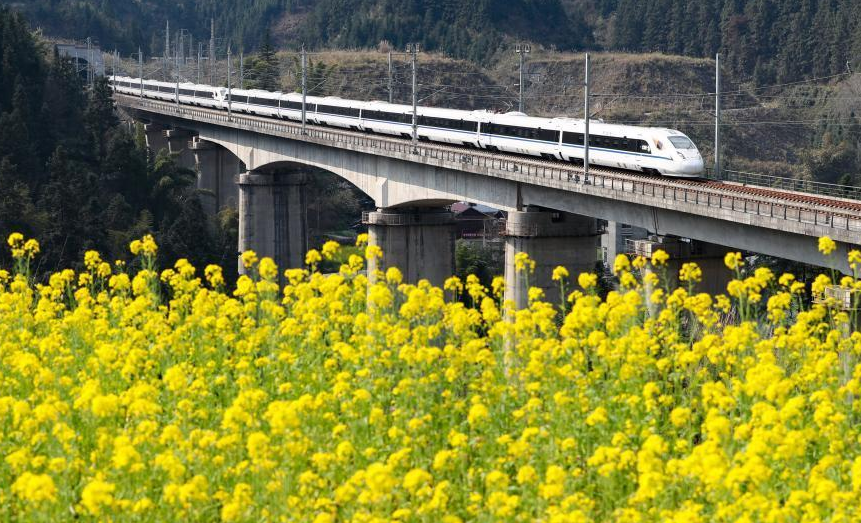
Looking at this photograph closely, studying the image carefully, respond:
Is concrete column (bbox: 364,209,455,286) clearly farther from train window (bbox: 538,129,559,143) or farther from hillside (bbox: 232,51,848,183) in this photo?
hillside (bbox: 232,51,848,183)

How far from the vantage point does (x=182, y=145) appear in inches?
4313

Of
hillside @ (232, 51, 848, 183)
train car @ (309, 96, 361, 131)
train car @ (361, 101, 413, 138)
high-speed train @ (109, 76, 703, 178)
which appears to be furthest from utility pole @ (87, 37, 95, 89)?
train car @ (361, 101, 413, 138)

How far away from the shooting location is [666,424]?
1780 cm

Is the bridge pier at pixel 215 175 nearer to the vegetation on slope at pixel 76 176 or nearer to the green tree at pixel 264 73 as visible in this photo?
the vegetation on slope at pixel 76 176

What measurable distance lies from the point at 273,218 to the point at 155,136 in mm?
31036

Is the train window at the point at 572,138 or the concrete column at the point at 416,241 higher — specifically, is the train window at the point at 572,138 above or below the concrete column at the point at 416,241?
above

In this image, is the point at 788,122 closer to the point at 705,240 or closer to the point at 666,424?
the point at 705,240

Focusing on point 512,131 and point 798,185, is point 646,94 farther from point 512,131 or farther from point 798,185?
point 512,131

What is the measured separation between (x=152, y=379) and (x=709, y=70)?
15720 centimetres

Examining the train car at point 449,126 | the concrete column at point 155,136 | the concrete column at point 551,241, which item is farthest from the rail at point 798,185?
the concrete column at point 155,136

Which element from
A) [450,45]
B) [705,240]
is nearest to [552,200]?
[705,240]

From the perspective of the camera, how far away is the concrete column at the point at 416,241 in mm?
65938

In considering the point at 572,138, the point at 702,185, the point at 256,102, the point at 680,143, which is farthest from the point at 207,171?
the point at 702,185

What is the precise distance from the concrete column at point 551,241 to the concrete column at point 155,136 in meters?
64.2
